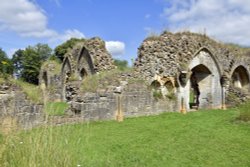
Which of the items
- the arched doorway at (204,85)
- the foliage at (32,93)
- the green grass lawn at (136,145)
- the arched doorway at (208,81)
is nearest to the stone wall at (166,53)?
the arched doorway at (208,81)

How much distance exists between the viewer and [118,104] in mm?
14000

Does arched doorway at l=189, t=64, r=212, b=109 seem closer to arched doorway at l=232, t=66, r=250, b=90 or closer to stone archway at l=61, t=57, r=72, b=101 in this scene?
arched doorway at l=232, t=66, r=250, b=90

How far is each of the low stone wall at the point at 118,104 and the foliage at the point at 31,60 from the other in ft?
113

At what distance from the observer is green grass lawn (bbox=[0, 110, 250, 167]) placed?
15.0 ft

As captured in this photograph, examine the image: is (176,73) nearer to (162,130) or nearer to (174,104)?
(174,104)

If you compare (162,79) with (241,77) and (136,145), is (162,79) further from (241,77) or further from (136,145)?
(241,77)

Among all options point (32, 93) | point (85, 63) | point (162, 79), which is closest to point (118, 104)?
→ point (32, 93)

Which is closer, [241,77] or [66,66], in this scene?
[241,77]

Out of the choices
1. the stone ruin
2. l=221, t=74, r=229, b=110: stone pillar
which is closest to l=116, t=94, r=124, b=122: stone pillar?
the stone ruin

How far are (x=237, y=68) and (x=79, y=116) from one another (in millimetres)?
13665

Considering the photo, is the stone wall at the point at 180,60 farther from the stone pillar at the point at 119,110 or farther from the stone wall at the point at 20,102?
the stone wall at the point at 20,102

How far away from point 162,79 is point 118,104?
382cm

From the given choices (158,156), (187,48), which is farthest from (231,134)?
(187,48)

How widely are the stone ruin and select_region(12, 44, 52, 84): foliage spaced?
25664 mm
